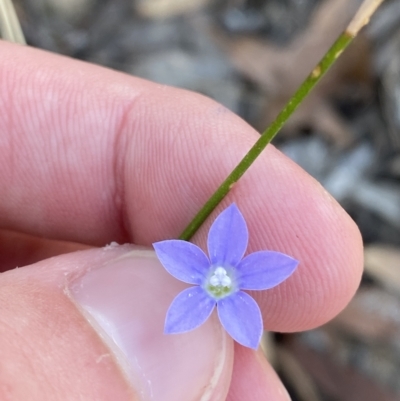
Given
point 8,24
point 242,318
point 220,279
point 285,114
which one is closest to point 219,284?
point 220,279

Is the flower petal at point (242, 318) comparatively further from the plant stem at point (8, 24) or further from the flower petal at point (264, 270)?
the plant stem at point (8, 24)

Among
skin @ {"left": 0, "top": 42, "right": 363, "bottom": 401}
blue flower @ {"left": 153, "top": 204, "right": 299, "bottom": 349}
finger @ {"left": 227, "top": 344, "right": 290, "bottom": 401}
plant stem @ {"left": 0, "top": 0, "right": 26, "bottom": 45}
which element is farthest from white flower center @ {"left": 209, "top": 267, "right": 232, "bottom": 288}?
plant stem @ {"left": 0, "top": 0, "right": 26, "bottom": 45}

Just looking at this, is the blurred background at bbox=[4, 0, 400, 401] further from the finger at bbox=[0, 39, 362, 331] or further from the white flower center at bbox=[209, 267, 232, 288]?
the white flower center at bbox=[209, 267, 232, 288]

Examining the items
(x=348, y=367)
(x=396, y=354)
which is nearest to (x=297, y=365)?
(x=348, y=367)

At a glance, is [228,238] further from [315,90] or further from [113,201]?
[315,90]

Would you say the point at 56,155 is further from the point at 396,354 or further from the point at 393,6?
the point at 393,6

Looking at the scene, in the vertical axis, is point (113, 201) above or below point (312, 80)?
below
